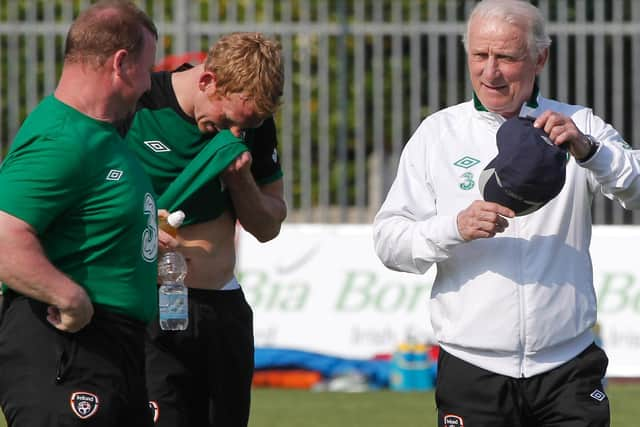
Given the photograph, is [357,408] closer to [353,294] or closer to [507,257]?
[353,294]

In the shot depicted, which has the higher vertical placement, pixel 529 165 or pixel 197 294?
pixel 529 165

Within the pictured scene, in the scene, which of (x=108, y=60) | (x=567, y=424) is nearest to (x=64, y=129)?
(x=108, y=60)

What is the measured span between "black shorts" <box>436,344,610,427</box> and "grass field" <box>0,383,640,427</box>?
418 cm

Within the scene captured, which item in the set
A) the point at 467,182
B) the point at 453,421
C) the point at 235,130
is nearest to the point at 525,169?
the point at 467,182

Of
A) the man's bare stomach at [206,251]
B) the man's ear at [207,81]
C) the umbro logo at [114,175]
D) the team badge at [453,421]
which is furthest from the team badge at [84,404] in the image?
the man's ear at [207,81]

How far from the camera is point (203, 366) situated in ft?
16.1

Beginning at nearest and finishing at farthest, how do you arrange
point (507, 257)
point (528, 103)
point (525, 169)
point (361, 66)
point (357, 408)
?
point (525, 169) < point (507, 257) < point (528, 103) < point (357, 408) < point (361, 66)

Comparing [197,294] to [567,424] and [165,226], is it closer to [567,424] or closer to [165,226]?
[165,226]

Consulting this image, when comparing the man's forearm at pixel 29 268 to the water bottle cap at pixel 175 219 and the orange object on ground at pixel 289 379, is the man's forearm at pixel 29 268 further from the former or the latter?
the orange object on ground at pixel 289 379

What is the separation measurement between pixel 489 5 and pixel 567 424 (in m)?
1.41

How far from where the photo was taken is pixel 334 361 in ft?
35.0

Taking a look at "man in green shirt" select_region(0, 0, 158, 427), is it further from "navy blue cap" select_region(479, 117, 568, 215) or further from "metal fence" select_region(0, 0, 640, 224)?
"metal fence" select_region(0, 0, 640, 224)

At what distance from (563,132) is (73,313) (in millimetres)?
1602

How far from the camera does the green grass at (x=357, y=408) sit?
8.62m
